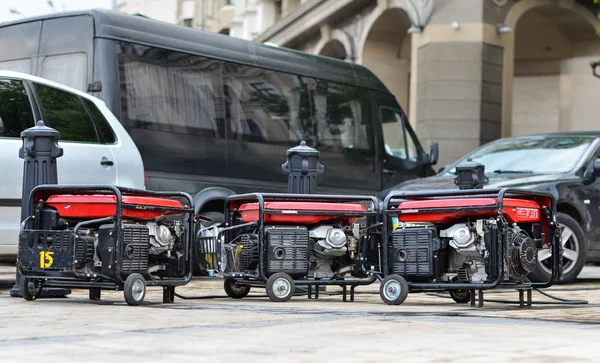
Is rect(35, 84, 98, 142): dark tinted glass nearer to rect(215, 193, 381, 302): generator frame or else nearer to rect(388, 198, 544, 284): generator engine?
rect(215, 193, 381, 302): generator frame

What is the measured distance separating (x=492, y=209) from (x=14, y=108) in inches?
174

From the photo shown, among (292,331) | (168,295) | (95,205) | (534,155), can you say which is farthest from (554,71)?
(292,331)

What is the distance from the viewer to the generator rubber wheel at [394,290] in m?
9.05

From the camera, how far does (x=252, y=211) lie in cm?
959

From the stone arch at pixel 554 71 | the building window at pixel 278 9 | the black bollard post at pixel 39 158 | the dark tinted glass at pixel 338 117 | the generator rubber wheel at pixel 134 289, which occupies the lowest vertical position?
the generator rubber wheel at pixel 134 289

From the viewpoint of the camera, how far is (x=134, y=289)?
8.75m

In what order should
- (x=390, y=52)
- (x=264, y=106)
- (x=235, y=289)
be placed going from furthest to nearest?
(x=390, y=52) < (x=264, y=106) < (x=235, y=289)

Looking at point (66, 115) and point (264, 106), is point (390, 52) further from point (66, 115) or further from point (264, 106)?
point (66, 115)

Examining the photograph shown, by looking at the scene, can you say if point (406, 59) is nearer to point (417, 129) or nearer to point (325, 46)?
point (325, 46)

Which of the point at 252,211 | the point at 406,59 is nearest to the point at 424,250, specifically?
the point at 252,211

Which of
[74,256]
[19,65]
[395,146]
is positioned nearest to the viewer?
[74,256]

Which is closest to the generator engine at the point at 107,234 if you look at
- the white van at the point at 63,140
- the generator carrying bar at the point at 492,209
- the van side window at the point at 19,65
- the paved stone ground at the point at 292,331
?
the paved stone ground at the point at 292,331

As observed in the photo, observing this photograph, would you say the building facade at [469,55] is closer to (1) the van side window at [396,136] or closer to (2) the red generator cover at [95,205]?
(1) the van side window at [396,136]

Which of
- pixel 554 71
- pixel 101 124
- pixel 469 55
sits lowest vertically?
pixel 101 124
